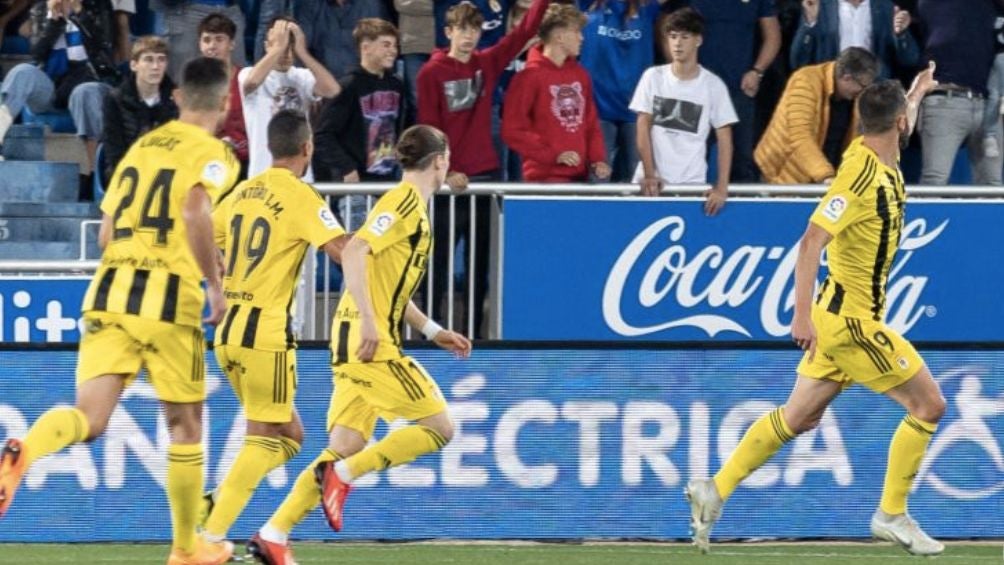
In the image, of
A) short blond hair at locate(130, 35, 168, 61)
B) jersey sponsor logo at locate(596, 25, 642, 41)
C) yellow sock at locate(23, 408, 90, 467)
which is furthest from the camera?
jersey sponsor logo at locate(596, 25, 642, 41)

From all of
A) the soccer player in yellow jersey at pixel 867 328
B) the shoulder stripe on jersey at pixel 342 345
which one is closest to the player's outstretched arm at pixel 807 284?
the soccer player in yellow jersey at pixel 867 328

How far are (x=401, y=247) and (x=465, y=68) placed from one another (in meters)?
4.05

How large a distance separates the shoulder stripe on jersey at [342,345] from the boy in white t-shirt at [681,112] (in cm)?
407

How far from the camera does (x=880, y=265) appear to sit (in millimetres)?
10062

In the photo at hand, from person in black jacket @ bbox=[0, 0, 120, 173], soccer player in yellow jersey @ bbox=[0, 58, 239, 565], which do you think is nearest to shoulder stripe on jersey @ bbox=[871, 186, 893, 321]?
soccer player in yellow jersey @ bbox=[0, 58, 239, 565]

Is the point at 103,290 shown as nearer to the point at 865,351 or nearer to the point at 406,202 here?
the point at 406,202

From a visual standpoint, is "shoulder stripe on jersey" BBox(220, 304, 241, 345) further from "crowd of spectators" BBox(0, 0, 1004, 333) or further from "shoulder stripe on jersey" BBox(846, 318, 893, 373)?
"crowd of spectators" BBox(0, 0, 1004, 333)

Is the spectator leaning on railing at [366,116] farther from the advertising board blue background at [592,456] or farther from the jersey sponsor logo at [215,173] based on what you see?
the jersey sponsor logo at [215,173]

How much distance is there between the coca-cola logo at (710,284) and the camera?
44.0ft

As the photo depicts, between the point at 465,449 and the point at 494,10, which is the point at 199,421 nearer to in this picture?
the point at 465,449

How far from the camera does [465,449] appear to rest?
36.6ft

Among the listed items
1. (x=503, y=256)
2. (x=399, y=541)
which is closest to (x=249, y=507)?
(x=399, y=541)

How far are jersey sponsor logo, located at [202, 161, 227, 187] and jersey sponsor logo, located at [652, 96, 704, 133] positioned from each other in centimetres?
534

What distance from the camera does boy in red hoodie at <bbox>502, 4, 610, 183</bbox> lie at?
13648 mm
